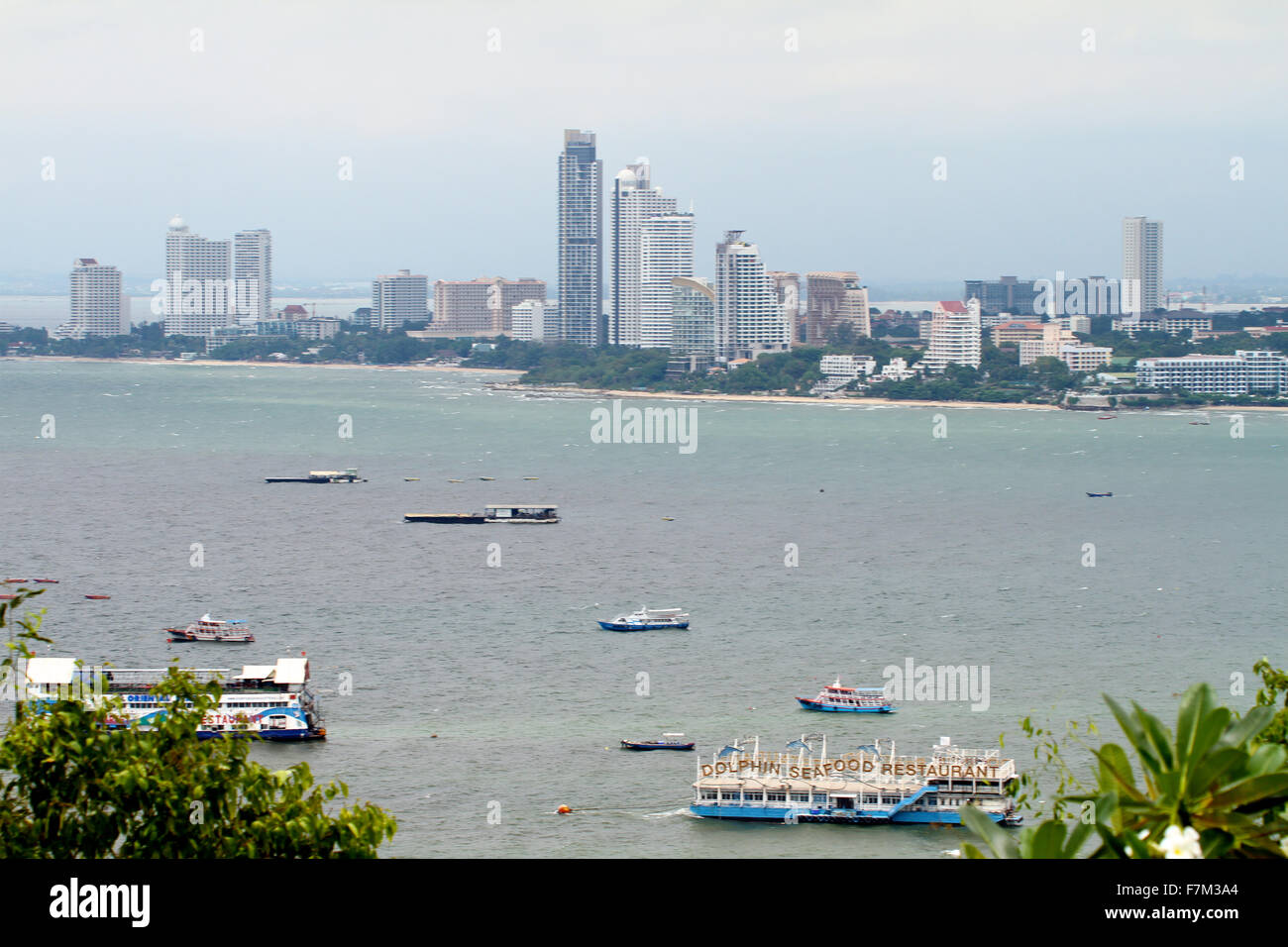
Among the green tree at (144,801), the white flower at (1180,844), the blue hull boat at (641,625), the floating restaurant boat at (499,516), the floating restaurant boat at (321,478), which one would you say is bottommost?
the blue hull boat at (641,625)

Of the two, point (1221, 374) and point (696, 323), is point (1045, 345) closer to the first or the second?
point (1221, 374)

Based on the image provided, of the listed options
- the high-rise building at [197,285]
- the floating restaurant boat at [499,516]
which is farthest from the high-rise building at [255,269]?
the floating restaurant boat at [499,516]

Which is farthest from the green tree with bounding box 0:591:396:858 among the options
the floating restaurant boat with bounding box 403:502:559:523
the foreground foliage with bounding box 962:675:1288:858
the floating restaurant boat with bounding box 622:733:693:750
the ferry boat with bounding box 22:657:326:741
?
the floating restaurant boat with bounding box 403:502:559:523

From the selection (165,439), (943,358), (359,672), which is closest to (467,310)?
(943,358)

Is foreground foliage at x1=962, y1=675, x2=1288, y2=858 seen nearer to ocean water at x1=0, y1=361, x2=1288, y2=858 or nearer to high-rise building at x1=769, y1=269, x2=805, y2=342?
ocean water at x1=0, y1=361, x2=1288, y2=858

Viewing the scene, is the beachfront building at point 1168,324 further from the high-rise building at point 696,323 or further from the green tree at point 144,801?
the green tree at point 144,801
